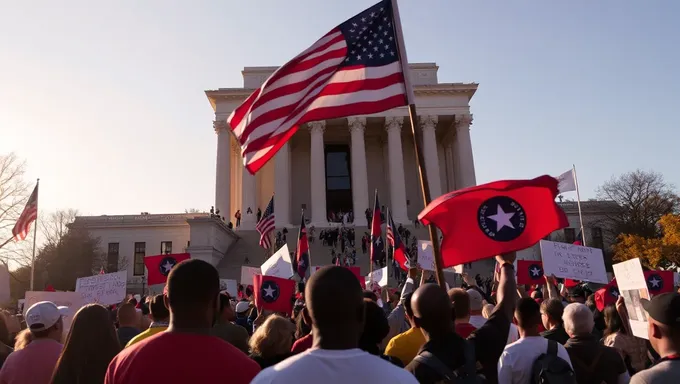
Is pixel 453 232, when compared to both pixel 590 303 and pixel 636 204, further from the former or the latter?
pixel 636 204

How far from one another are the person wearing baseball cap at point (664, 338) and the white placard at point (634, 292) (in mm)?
2074

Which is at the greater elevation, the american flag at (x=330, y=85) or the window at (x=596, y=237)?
the window at (x=596, y=237)

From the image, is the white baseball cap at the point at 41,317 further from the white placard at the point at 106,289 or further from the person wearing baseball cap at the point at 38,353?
the white placard at the point at 106,289

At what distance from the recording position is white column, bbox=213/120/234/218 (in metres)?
48.7

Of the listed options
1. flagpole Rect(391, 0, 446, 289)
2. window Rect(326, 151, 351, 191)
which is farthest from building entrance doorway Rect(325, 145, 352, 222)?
flagpole Rect(391, 0, 446, 289)

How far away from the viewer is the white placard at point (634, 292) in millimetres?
5020

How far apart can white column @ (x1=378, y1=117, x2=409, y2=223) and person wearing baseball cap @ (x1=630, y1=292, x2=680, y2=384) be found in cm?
4502

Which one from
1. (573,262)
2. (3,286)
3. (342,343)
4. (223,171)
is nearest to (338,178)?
(223,171)

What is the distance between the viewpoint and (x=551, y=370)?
388 centimetres

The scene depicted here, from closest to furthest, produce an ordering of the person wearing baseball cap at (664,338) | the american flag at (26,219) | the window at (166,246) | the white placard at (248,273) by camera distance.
Result: the person wearing baseball cap at (664,338) → the white placard at (248,273) → the american flag at (26,219) → the window at (166,246)

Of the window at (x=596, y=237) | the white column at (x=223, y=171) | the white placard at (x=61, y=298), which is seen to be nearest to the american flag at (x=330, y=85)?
the white placard at (x=61, y=298)

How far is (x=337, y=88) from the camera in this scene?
23.9ft

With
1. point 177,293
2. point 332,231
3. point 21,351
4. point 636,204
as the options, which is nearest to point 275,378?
point 177,293

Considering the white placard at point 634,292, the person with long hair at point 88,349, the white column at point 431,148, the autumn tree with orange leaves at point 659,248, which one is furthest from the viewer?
the white column at point 431,148
